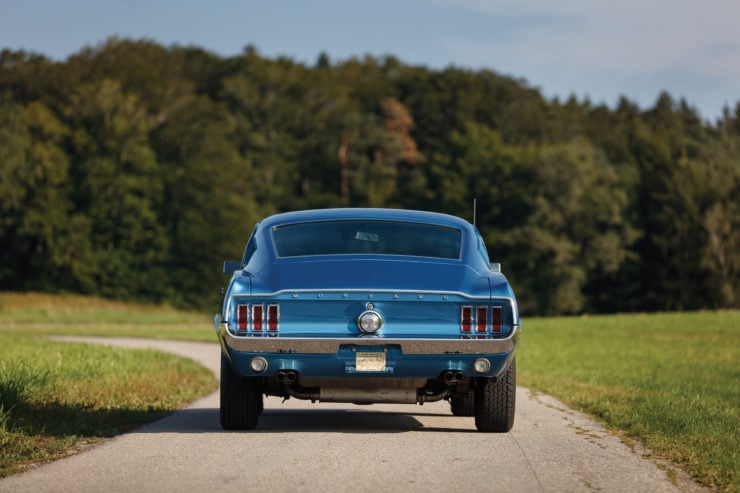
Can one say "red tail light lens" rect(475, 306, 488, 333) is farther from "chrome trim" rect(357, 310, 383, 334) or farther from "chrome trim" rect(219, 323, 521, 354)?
"chrome trim" rect(357, 310, 383, 334)

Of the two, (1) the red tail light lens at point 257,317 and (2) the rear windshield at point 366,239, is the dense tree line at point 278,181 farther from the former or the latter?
(1) the red tail light lens at point 257,317

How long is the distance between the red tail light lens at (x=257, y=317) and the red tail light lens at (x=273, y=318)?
2.1 inches

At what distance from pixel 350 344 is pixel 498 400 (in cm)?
155

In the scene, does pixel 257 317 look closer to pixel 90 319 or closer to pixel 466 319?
pixel 466 319

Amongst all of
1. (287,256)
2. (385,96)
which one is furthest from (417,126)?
(287,256)

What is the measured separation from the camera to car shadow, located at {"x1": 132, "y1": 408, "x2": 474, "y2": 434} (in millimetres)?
10359

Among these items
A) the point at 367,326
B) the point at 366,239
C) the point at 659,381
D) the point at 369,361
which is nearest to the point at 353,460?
the point at 369,361

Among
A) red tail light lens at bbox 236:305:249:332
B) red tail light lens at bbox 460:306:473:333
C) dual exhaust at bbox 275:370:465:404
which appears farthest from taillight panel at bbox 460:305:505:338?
red tail light lens at bbox 236:305:249:332

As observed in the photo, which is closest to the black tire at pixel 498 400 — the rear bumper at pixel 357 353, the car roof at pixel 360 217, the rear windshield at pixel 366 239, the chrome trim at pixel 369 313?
the rear bumper at pixel 357 353

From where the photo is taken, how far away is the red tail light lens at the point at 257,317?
9.20m

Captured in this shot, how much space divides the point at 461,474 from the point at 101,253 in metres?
72.9

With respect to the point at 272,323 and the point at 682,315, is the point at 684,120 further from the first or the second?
the point at 272,323

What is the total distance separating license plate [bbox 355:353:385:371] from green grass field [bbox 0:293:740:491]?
2.23 m

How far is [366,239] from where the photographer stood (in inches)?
399
